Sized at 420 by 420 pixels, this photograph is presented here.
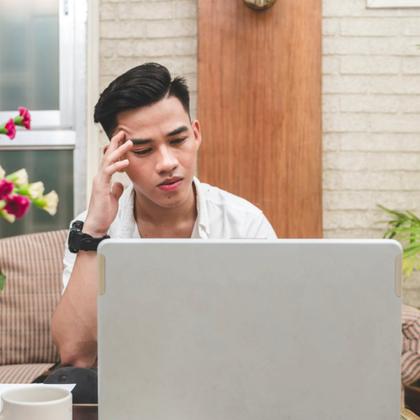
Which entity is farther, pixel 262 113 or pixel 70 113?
pixel 70 113

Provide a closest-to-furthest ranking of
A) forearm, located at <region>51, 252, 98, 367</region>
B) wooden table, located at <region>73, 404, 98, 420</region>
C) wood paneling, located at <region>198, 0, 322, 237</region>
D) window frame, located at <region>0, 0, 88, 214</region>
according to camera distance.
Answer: wooden table, located at <region>73, 404, 98, 420</region> → forearm, located at <region>51, 252, 98, 367</region> → wood paneling, located at <region>198, 0, 322, 237</region> → window frame, located at <region>0, 0, 88, 214</region>

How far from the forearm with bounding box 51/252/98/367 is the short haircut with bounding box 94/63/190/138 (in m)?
0.37

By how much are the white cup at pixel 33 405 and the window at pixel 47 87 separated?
1810 mm

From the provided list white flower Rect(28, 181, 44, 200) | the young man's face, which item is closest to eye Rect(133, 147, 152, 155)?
the young man's face

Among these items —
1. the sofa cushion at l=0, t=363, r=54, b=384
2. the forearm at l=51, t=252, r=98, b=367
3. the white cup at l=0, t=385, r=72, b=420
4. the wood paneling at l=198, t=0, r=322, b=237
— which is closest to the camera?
the white cup at l=0, t=385, r=72, b=420

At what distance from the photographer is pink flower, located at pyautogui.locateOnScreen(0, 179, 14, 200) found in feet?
1.81

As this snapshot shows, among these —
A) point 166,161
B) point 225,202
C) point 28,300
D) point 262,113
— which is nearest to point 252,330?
point 166,161

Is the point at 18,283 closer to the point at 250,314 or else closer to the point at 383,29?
the point at 250,314

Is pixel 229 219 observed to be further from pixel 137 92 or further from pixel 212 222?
pixel 137 92

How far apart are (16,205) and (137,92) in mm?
1042

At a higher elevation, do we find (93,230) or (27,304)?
(93,230)

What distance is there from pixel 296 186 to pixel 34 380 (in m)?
1.14

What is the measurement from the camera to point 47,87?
2518 mm

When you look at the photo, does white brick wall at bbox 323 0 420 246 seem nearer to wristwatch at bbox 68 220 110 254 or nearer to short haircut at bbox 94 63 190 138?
short haircut at bbox 94 63 190 138
